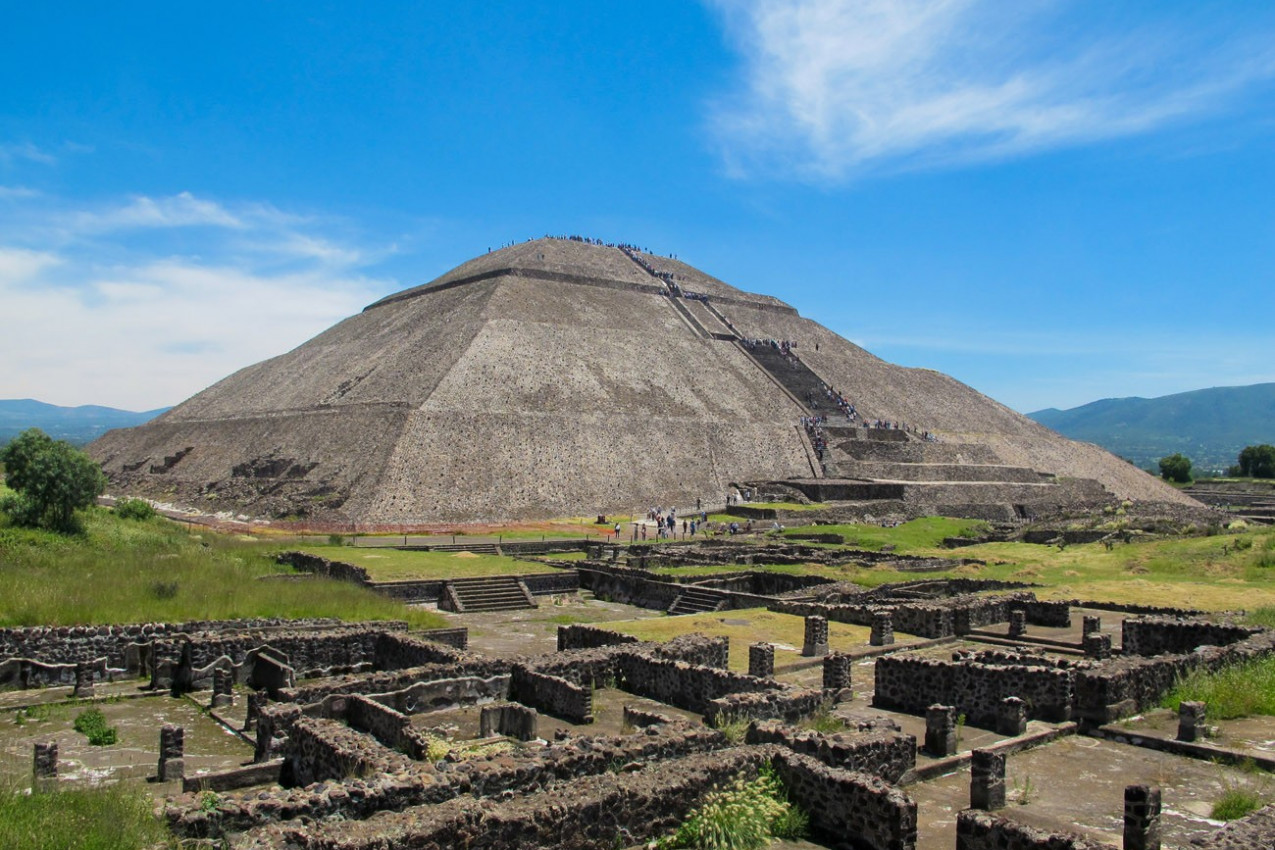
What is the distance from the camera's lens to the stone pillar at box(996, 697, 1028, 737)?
14.4m

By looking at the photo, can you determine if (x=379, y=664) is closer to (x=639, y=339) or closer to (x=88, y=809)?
(x=88, y=809)

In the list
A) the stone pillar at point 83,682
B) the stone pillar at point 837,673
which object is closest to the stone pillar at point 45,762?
the stone pillar at point 83,682

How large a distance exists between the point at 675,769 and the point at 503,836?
2.30m

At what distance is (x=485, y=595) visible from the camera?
1248 inches

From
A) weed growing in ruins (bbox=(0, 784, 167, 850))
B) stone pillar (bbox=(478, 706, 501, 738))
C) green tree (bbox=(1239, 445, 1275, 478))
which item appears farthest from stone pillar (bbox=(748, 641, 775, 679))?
green tree (bbox=(1239, 445, 1275, 478))

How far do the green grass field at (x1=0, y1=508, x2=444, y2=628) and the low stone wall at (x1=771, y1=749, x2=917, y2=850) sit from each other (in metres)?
14.9

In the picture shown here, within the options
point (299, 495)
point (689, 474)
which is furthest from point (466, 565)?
point (689, 474)

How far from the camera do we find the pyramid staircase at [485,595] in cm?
3081

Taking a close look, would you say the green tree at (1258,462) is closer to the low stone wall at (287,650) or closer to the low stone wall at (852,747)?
the low stone wall at (287,650)

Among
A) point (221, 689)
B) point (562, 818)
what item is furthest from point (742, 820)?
point (221, 689)

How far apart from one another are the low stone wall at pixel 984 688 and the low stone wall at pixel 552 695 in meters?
5.47

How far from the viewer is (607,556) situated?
41125 mm

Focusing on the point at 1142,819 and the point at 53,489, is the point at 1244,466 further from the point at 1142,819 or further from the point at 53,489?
the point at 1142,819

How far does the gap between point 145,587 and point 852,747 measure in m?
18.7
